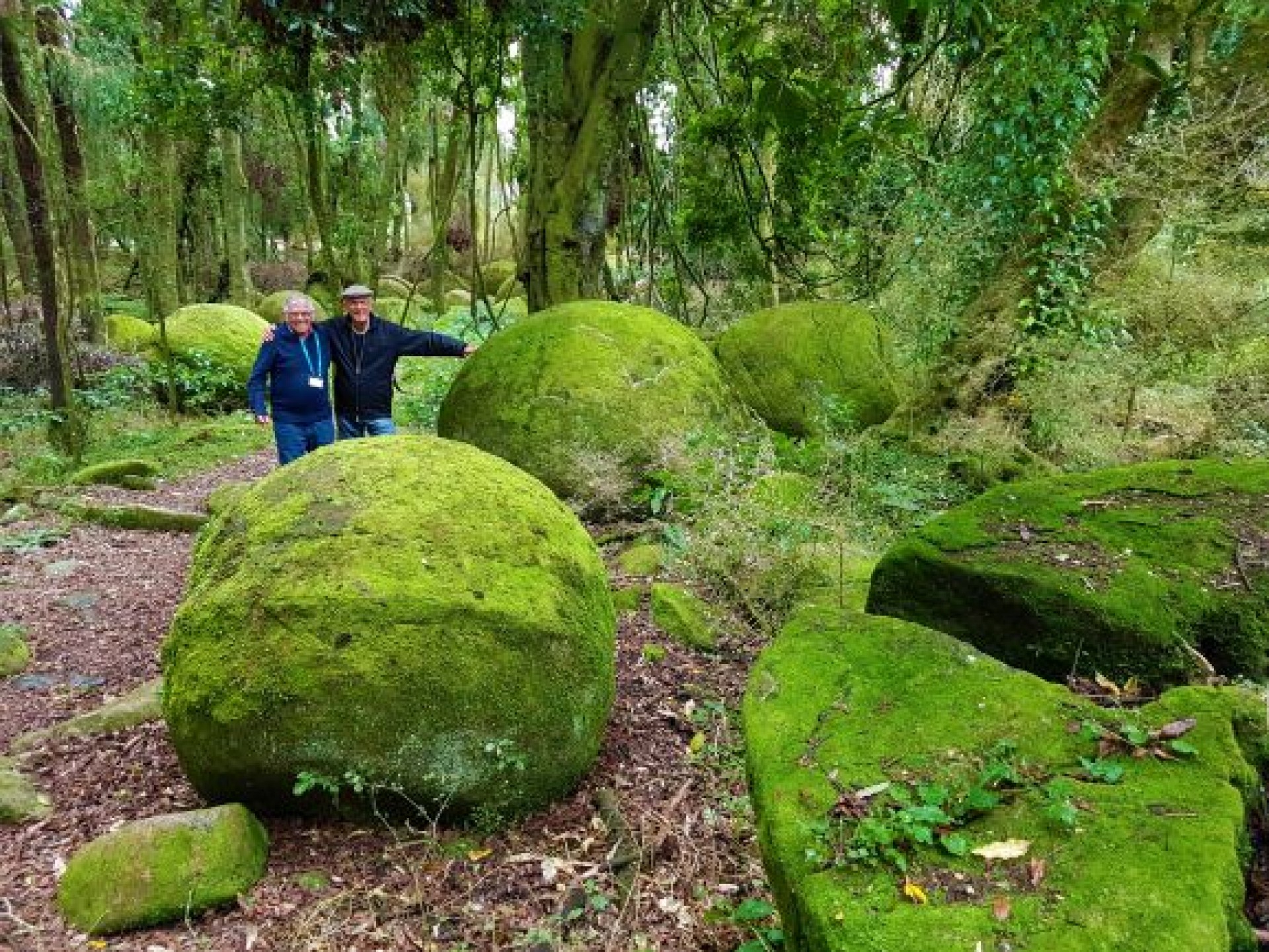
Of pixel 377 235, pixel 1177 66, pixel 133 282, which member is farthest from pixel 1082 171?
pixel 133 282

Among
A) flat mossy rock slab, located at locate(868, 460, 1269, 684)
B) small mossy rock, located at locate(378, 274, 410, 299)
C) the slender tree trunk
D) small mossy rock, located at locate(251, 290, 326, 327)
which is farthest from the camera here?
small mossy rock, located at locate(378, 274, 410, 299)

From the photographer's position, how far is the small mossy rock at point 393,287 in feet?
73.2

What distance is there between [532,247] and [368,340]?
2.17m

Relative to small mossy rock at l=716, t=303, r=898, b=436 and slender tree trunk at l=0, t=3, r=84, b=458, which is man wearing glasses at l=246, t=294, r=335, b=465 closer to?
small mossy rock at l=716, t=303, r=898, b=436

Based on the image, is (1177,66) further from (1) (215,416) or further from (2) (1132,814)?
(1) (215,416)

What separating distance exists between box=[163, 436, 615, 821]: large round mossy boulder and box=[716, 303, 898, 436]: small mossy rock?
4.96m

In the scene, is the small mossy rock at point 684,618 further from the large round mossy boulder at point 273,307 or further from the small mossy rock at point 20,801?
the large round mossy boulder at point 273,307

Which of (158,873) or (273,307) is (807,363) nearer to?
(158,873)

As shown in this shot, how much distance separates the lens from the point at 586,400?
6.49 metres

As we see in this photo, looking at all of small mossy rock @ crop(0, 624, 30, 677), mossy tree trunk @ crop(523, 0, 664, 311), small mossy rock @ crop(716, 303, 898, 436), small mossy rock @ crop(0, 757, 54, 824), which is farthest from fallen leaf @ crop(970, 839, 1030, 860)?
mossy tree trunk @ crop(523, 0, 664, 311)

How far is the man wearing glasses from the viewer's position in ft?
19.5

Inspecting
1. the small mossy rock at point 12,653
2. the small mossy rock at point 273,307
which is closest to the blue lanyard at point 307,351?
the small mossy rock at point 12,653

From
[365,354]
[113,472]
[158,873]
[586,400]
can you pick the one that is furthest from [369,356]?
[113,472]

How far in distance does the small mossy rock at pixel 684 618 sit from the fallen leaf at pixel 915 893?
8.72 ft
